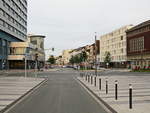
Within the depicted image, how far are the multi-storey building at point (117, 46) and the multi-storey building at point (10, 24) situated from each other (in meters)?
44.2

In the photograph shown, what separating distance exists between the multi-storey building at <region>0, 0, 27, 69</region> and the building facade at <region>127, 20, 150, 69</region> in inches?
1645

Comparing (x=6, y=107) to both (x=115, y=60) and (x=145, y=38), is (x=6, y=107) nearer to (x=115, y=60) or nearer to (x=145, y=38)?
(x=145, y=38)

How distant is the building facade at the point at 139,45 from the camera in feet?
354

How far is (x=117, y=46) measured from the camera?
5723 inches

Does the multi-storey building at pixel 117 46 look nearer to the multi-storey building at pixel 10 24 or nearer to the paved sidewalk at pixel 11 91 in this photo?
the multi-storey building at pixel 10 24

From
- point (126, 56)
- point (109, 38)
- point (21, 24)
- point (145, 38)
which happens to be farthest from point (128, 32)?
point (21, 24)

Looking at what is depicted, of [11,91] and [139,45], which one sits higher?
[139,45]

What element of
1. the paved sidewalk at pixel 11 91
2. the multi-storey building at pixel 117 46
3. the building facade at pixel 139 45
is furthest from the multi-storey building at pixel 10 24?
the paved sidewalk at pixel 11 91

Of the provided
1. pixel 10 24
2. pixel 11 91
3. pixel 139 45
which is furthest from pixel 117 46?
pixel 11 91

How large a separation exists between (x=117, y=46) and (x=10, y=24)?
2564 inches

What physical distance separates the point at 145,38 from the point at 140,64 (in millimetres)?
11440

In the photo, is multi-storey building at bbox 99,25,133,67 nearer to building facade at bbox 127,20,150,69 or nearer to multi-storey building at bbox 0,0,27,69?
building facade at bbox 127,20,150,69

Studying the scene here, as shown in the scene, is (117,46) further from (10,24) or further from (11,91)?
(11,91)

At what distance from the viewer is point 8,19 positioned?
91.4 metres
